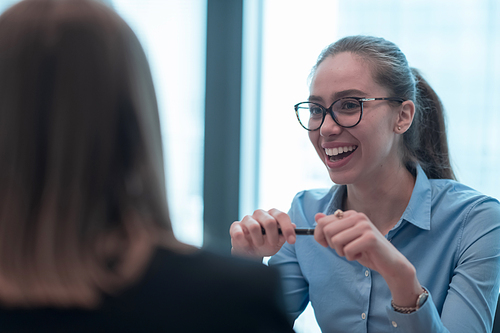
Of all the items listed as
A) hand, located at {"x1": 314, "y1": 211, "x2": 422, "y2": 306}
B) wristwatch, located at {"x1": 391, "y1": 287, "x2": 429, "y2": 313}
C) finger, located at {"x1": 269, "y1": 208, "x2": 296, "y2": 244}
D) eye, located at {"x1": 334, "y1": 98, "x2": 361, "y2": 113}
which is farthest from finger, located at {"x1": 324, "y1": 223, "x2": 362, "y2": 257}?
eye, located at {"x1": 334, "y1": 98, "x2": 361, "y2": 113}

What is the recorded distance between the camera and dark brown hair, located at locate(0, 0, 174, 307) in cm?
55

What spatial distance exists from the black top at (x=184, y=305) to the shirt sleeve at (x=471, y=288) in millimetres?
499

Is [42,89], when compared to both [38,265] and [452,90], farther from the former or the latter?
[452,90]

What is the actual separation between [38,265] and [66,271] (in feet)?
0.15

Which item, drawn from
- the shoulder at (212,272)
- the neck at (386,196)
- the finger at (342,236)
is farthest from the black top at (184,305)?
the neck at (386,196)

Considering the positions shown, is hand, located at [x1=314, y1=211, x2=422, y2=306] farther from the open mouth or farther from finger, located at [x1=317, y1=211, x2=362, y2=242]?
the open mouth

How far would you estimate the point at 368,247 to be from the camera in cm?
88

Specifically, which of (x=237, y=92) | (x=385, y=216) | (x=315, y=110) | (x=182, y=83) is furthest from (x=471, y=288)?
(x=182, y=83)

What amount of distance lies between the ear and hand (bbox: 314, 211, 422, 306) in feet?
1.70

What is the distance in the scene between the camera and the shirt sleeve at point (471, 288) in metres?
0.93

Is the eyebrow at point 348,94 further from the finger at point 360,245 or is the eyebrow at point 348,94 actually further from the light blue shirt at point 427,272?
the finger at point 360,245

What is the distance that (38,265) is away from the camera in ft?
1.80

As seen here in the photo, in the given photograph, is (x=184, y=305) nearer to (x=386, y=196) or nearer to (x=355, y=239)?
(x=355, y=239)

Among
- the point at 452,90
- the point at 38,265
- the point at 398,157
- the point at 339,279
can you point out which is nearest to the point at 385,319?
the point at 339,279
